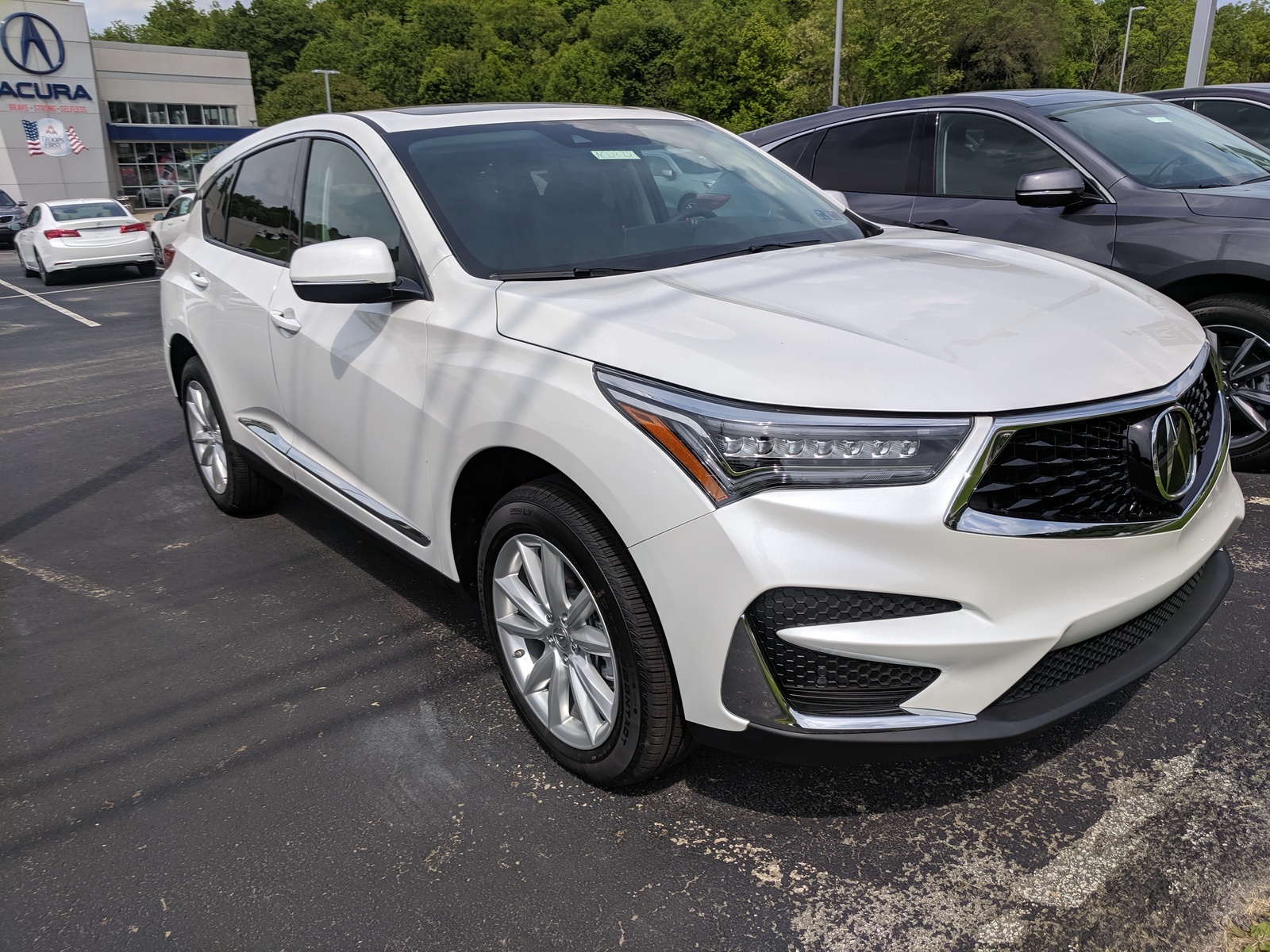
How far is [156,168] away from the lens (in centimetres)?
4888

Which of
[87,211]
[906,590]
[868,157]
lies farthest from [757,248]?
[87,211]

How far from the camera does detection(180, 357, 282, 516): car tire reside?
14.9 feet

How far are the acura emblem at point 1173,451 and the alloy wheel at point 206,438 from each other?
3838mm

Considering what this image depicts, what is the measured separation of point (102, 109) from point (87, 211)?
34154 millimetres

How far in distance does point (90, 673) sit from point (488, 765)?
63.2 inches

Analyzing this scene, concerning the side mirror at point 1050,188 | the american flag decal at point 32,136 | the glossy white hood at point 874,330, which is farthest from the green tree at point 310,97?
the glossy white hood at point 874,330

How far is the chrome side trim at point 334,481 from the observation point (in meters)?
3.12

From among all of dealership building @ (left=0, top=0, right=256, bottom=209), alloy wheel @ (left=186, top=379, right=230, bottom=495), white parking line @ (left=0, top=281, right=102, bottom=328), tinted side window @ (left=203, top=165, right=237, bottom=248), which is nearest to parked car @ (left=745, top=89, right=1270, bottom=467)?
tinted side window @ (left=203, top=165, right=237, bottom=248)

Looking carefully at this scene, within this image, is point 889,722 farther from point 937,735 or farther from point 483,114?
point 483,114

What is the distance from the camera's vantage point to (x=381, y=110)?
3766 millimetres

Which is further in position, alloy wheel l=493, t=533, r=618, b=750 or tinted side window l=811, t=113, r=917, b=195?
tinted side window l=811, t=113, r=917, b=195

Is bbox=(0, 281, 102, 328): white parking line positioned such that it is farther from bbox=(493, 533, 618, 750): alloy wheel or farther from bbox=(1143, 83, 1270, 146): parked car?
bbox=(1143, 83, 1270, 146): parked car

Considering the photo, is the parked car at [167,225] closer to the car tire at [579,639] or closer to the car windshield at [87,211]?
the car windshield at [87,211]

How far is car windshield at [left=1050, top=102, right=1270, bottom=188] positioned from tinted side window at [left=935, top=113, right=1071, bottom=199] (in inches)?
8.4
